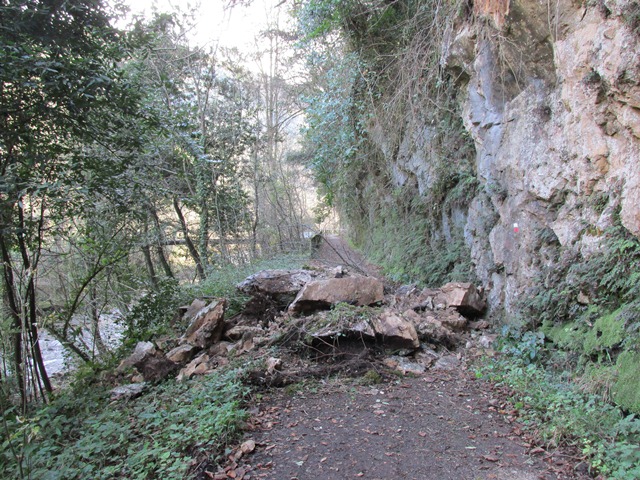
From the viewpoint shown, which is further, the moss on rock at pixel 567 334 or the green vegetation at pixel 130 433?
the moss on rock at pixel 567 334

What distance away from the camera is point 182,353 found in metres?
5.12

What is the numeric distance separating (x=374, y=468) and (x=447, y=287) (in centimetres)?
403

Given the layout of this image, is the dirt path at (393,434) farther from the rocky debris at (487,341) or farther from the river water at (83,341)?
the river water at (83,341)

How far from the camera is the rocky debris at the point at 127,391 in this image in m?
4.25

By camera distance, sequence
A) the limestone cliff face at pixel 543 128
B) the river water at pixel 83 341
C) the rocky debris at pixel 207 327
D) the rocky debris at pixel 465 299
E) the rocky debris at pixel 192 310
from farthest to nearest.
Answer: the rocky debris at pixel 192 310 < the river water at pixel 83 341 < the rocky debris at pixel 465 299 < the rocky debris at pixel 207 327 < the limestone cliff face at pixel 543 128

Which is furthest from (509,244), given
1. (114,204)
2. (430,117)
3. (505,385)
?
(114,204)

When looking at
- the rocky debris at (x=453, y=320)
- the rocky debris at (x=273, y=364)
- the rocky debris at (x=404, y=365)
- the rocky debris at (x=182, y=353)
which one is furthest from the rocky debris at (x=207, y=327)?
the rocky debris at (x=453, y=320)

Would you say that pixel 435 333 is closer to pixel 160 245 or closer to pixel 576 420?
pixel 576 420

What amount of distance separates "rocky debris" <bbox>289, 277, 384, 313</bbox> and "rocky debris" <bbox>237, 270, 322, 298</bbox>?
1.92ft

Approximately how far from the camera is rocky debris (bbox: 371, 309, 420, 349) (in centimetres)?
484

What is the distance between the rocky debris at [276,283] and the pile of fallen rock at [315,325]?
0.02 meters

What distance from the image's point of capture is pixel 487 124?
20.4ft

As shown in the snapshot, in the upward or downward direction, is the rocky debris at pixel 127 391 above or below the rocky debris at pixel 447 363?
above

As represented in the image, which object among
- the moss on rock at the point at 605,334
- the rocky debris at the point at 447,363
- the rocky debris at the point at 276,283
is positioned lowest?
the rocky debris at the point at 447,363
